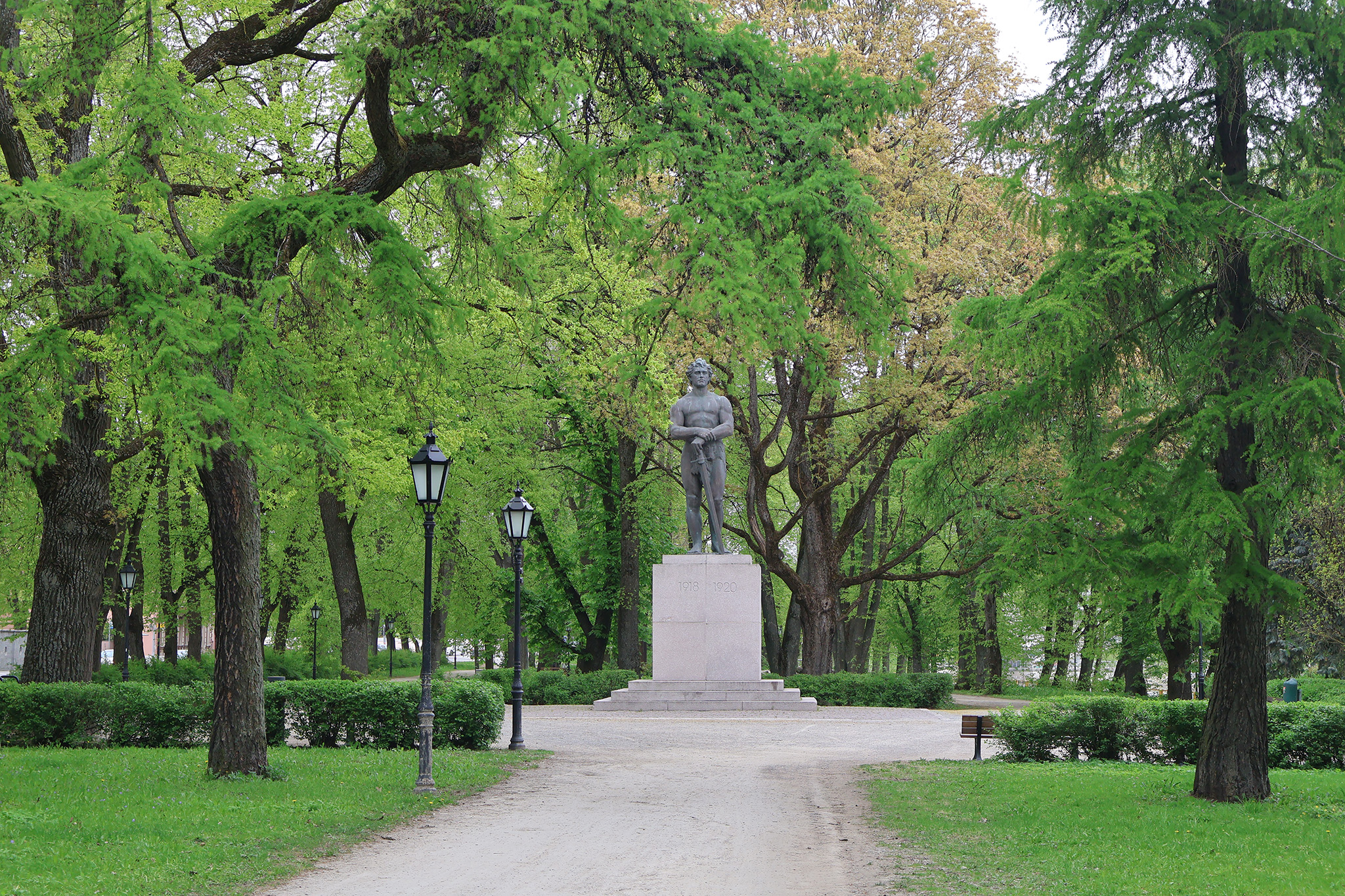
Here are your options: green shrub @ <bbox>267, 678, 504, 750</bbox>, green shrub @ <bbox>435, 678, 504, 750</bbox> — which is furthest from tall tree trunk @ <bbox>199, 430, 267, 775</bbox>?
green shrub @ <bbox>435, 678, 504, 750</bbox>

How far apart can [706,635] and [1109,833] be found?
44.6 feet

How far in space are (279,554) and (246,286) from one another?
2079 cm

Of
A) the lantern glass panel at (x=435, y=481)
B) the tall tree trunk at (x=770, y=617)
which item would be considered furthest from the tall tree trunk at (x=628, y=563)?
the lantern glass panel at (x=435, y=481)

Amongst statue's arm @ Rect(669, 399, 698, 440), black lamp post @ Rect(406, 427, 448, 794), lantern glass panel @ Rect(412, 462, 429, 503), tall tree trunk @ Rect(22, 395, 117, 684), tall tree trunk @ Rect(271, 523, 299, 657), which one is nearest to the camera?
black lamp post @ Rect(406, 427, 448, 794)

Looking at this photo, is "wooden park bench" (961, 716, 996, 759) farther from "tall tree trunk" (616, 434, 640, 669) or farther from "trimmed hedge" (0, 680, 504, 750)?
"tall tree trunk" (616, 434, 640, 669)

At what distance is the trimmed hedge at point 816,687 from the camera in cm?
2481

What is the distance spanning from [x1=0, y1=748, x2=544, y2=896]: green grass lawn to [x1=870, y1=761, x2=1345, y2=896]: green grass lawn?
4333 mm

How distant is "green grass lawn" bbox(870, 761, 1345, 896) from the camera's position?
24.6ft

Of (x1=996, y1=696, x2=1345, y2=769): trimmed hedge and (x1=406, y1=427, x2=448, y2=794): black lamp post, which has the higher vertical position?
(x1=406, y1=427, x2=448, y2=794): black lamp post

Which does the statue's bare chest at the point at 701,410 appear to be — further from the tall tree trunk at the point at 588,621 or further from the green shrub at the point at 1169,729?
the tall tree trunk at the point at 588,621

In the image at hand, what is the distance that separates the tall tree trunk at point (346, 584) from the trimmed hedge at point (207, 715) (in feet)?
21.8

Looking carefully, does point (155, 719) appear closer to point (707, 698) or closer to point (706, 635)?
point (707, 698)

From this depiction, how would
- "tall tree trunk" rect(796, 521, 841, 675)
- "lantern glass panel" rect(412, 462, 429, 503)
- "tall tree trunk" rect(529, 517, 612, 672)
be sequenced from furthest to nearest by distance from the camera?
1. "tall tree trunk" rect(529, 517, 612, 672)
2. "tall tree trunk" rect(796, 521, 841, 675)
3. "lantern glass panel" rect(412, 462, 429, 503)

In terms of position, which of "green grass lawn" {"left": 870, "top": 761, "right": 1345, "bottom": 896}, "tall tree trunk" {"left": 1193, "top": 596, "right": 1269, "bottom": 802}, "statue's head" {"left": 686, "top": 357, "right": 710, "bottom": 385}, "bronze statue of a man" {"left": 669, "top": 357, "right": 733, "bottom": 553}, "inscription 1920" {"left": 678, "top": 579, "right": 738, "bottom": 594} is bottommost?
"green grass lawn" {"left": 870, "top": 761, "right": 1345, "bottom": 896}
